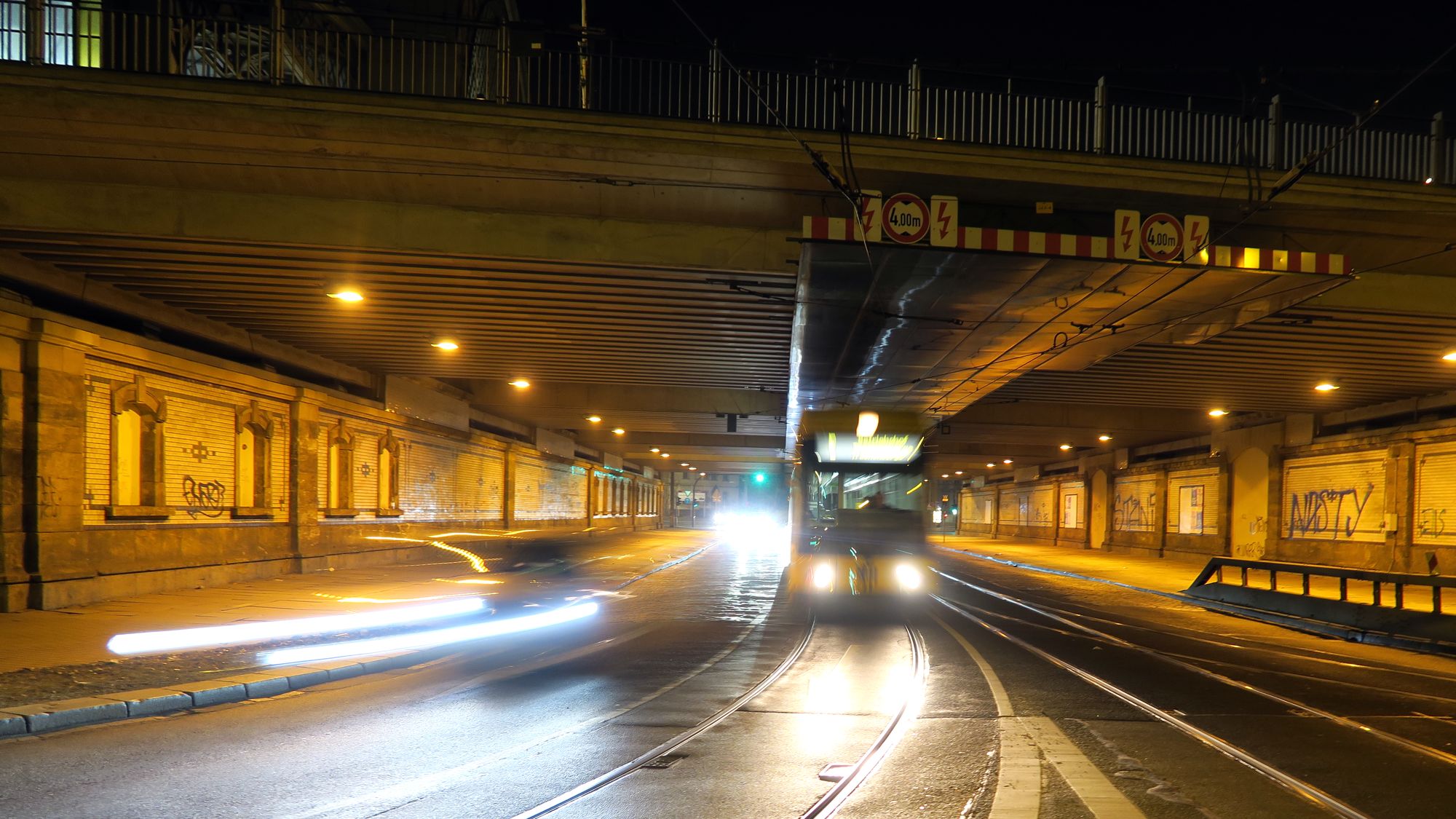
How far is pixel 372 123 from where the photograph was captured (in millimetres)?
11875

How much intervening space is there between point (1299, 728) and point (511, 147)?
10959 mm

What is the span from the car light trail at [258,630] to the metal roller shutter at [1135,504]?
33331 mm

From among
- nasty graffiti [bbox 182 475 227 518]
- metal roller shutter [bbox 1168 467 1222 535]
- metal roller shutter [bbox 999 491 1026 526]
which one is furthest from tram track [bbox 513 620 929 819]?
metal roller shutter [bbox 999 491 1026 526]

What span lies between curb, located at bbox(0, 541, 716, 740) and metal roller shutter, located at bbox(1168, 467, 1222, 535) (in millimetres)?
31107

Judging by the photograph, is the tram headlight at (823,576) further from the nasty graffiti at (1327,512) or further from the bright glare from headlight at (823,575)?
the nasty graffiti at (1327,512)

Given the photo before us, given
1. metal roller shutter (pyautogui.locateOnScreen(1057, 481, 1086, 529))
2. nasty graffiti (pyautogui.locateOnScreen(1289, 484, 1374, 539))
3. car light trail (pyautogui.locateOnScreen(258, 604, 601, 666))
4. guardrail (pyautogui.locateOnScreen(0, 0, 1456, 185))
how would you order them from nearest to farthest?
car light trail (pyautogui.locateOnScreen(258, 604, 601, 666))
guardrail (pyautogui.locateOnScreen(0, 0, 1456, 185))
nasty graffiti (pyautogui.locateOnScreen(1289, 484, 1374, 539))
metal roller shutter (pyautogui.locateOnScreen(1057, 481, 1086, 529))

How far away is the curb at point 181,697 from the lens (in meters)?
7.21

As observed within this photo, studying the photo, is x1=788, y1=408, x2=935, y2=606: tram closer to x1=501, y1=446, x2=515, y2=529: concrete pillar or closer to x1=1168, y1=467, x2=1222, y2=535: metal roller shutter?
x1=501, y1=446, x2=515, y2=529: concrete pillar

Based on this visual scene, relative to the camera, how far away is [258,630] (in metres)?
11.6

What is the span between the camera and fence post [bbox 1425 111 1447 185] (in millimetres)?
14711

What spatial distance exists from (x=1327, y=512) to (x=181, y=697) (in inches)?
1151

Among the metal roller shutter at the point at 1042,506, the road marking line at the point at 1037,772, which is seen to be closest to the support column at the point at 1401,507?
the road marking line at the point at 1037,772

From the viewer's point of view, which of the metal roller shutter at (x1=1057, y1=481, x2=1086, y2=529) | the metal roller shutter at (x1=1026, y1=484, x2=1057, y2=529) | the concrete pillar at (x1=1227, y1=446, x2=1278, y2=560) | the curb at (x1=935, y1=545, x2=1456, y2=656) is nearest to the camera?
the curb at (x1=935, y1=545, x2=1456, y2=656)

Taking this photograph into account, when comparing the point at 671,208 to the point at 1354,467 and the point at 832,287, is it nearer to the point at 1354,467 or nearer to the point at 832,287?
the point at 832,287
